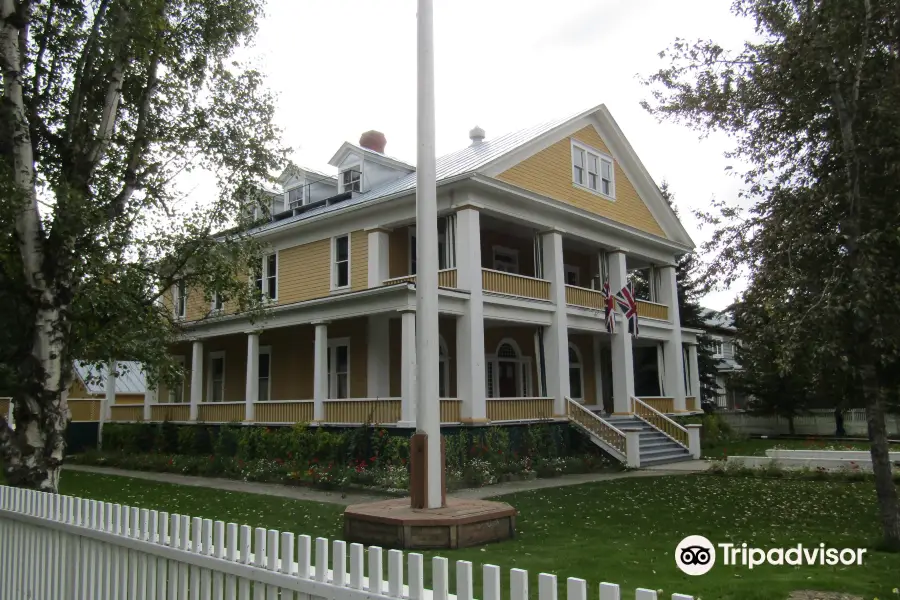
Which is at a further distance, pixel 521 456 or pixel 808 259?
pixel 521 456

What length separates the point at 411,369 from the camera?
17031 millimetres

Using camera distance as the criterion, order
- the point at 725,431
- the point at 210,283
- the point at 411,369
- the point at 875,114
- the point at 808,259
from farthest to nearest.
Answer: the point at 725,431
the point at 411,369
the point at 210,283
the point at 808,259
the point at 875,114

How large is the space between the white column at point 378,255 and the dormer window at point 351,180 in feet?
14.2

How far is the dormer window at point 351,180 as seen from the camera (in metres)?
25.1

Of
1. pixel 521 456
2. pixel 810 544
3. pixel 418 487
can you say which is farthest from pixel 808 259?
pixel 521 456

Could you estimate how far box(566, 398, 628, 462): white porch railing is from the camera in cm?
1966

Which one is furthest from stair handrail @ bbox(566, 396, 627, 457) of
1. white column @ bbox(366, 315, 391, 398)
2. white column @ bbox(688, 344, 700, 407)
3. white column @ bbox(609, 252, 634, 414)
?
white column @ bbox(688, 344, 700, 407)

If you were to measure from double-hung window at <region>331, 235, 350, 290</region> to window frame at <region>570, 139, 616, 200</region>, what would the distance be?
794 centimetres

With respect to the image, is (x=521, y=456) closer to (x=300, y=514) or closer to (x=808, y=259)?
(x=300, y=514)

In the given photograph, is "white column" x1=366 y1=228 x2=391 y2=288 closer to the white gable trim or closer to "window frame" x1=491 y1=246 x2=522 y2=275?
the white gable trim

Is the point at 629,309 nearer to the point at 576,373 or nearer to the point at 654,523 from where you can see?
the point at 576,373

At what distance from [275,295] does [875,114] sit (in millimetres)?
20498

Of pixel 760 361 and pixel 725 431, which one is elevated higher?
pixel 760 361

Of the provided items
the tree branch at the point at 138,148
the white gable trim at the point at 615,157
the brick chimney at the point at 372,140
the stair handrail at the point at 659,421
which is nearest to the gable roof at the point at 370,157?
the brick chimney at the point at 372,140
